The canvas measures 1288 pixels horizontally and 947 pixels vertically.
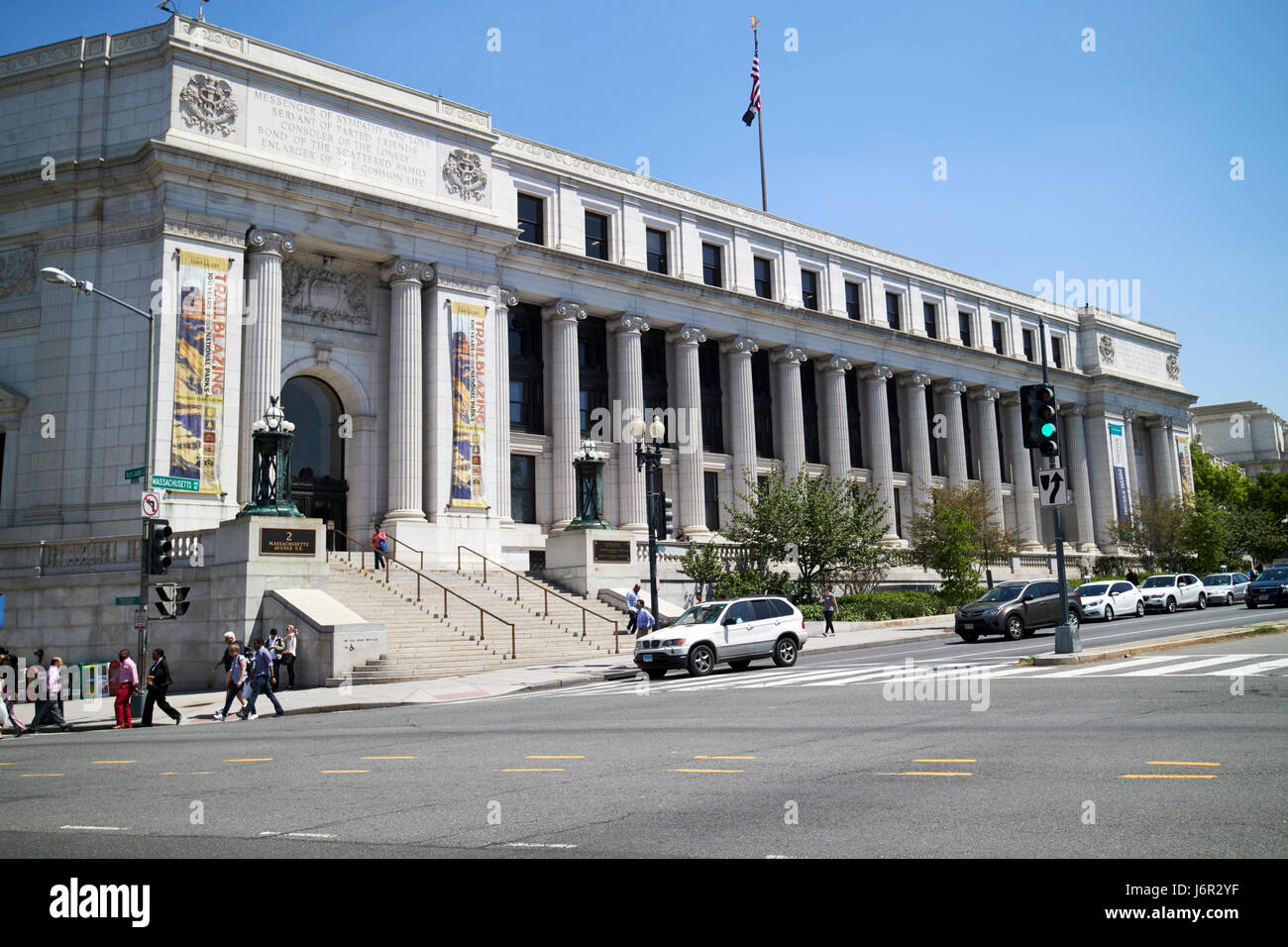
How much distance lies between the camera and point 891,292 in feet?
202

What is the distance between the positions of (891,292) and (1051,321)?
59.0ft

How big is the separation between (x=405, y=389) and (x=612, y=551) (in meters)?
10.1

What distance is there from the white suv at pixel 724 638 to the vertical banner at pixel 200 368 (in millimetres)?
17185

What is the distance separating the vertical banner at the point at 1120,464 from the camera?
71.6 meters

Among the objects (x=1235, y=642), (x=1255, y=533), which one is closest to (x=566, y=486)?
(x=1235, y=642)

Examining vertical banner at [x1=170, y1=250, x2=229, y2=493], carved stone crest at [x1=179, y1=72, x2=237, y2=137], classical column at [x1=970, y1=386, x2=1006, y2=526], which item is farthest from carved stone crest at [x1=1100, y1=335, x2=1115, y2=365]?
vertical banner at [x1=170, y1=250, x2=229, y2=493]

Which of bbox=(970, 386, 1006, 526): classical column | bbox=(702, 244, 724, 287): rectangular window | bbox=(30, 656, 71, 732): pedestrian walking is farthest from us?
bbox=(970, 386, 1006, 526): classical column

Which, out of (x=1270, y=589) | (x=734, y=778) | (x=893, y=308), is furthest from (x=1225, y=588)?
(x=734, y=778)

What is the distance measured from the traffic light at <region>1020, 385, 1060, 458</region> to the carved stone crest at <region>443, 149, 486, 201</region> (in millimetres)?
27534

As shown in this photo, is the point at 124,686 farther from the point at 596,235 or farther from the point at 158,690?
the point at 596,235

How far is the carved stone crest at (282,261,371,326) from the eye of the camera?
123ft

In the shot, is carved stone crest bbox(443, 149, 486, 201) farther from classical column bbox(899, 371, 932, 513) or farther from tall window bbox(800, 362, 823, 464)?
classical column bbox(899, 371, 932, 513)

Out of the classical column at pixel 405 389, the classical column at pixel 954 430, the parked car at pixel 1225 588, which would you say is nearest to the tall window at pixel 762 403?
the classical column at pixel 954 430
